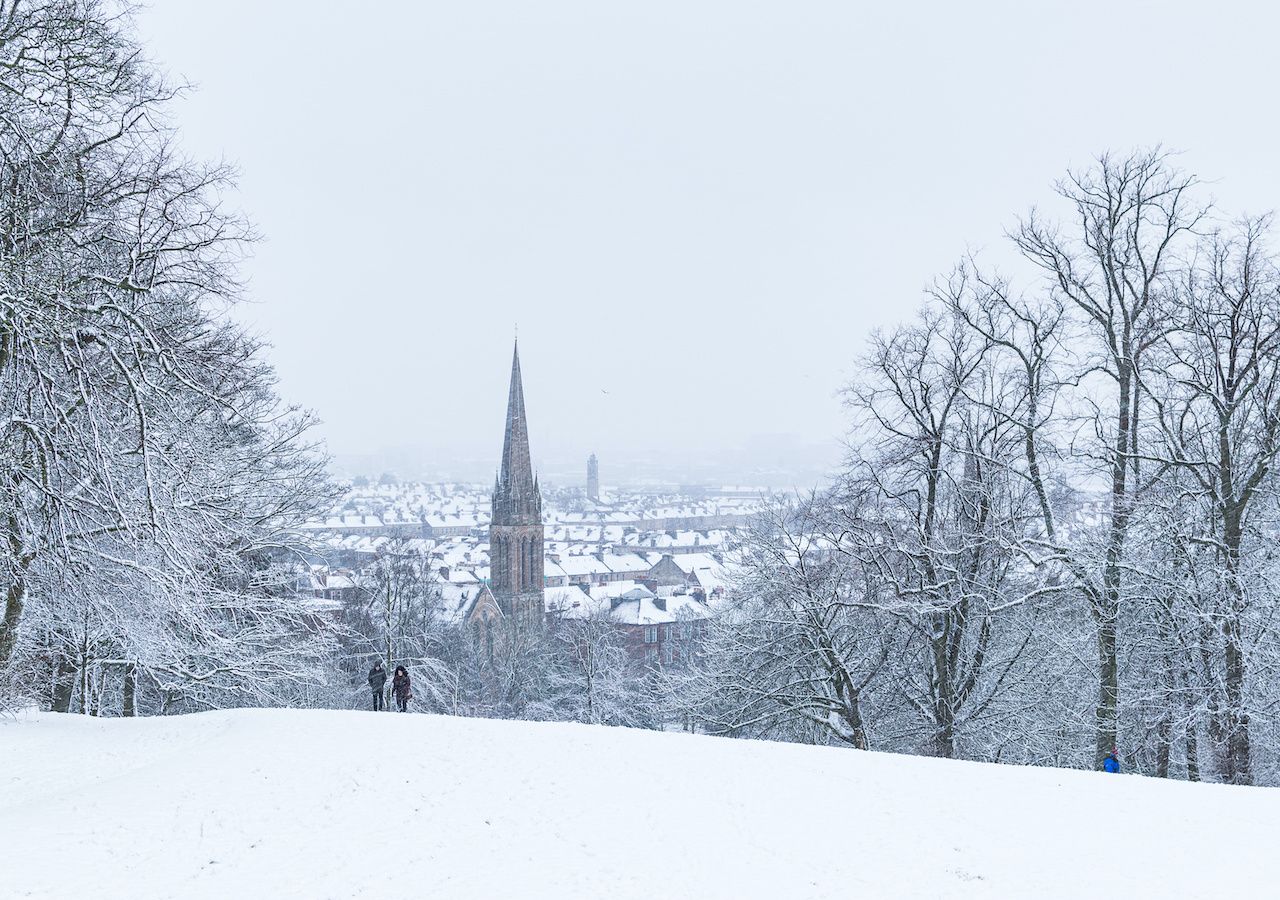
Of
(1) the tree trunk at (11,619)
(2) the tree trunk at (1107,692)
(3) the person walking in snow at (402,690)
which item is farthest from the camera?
(3) the person walking in snow at (402,690)

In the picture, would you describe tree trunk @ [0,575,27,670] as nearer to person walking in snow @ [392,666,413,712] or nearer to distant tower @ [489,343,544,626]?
person walking in snow @ [392,666,413,712]

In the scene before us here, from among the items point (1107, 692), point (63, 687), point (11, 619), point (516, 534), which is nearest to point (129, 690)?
point (63, 687)

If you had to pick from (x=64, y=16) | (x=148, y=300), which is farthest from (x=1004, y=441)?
(x=64, y=16)

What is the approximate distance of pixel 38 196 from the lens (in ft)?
36.2

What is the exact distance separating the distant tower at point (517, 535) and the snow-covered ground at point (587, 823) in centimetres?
6980

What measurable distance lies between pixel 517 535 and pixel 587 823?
73825 mm

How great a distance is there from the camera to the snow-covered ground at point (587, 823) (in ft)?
25.2

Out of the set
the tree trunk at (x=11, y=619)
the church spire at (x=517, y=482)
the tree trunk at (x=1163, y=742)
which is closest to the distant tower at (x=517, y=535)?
the church spire at (x=517, y=482)

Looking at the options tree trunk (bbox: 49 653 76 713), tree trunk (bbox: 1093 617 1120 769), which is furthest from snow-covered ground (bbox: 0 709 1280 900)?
tree trunk (bbox: 49 653 76 713)

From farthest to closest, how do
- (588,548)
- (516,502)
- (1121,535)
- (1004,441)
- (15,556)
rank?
(588,548) < (516,502) < (1004,441) < (1121,535) < (15,556)

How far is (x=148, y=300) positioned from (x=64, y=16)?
386 cm

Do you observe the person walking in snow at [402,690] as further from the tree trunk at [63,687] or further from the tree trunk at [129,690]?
the tree trunk at [63,687]

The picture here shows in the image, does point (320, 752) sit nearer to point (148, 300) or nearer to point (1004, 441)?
point (148, 300)

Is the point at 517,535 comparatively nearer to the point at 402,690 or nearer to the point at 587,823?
the point at 402,690
